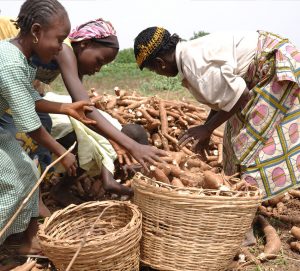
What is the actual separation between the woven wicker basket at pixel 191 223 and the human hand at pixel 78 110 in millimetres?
415

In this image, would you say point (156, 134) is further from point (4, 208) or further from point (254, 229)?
point (4, 208)

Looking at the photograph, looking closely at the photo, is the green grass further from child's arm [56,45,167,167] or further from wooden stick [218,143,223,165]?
child's arm [56,45,167,167]

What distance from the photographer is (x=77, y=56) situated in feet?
9.34

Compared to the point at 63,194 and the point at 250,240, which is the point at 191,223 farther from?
the point at 63,194

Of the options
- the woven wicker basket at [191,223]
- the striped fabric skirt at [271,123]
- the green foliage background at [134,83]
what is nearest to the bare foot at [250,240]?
the striped fabric skirt at [271,123]

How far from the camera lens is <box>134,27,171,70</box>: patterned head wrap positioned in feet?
8.75

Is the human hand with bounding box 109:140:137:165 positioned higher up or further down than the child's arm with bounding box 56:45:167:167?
further down

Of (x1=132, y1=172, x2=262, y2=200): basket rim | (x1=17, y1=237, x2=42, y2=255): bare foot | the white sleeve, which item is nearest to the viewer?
(x1=132, y1=172, x2=262, y2=200): basket rim

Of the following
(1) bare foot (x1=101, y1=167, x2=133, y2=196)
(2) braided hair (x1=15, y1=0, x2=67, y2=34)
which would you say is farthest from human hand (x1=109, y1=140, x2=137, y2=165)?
(2) braided hair (x1=15, y1=0, x2=67, y2=34)

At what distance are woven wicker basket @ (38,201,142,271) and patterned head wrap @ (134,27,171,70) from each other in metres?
0.99

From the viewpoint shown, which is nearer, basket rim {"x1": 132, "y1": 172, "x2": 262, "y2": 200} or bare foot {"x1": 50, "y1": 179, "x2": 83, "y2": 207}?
basket rim {"x1": 132, "y1": 172, "x2": 262, "y2": 200}

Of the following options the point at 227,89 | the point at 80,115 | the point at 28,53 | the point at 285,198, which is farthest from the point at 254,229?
the point at 28,53

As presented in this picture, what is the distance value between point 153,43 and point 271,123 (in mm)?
889

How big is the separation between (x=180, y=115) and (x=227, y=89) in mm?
1666
